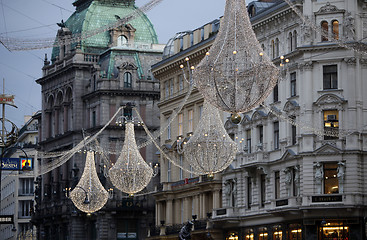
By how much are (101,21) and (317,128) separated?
1993 inches

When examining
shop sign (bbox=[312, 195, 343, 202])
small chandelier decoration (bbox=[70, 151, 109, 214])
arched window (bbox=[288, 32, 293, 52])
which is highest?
arched window (bbox=[288, 32, 293, 52])

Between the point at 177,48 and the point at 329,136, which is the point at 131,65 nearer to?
the point at 177,48

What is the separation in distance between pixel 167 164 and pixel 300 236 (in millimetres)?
24759

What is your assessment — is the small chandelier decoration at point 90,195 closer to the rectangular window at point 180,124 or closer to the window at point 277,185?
the rectangular window at point 180,124

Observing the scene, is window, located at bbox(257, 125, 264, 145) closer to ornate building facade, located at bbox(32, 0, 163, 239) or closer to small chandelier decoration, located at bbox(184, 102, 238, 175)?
small chandelier decoration, located at bbox(184, 102, 238, 175)

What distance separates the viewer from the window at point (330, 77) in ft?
227

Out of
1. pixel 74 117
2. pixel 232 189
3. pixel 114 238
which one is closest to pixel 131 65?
pixel 74 117

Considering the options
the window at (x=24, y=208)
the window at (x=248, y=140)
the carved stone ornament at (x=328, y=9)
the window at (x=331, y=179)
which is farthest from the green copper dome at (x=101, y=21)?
the window at (x=331, y=179)

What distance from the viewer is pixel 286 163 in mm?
71312

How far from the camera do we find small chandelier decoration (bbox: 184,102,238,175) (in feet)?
197

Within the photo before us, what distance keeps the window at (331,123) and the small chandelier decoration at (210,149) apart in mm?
9172

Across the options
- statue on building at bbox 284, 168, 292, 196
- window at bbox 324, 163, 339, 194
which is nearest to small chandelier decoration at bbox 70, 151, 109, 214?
statue on building at bbox 284, 168, 292, 196

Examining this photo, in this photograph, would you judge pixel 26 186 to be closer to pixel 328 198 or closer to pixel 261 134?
pixel 261 134

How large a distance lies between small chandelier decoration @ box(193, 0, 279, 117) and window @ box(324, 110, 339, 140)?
23.7 metres
